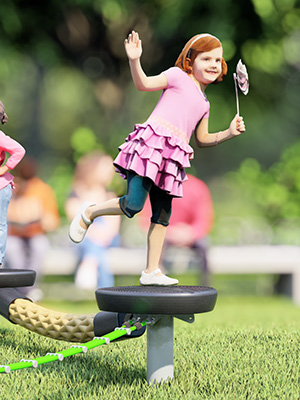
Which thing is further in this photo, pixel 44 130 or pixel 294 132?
pixel 294 132

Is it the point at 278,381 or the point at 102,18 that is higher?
the point at 102,18

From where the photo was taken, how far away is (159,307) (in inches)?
127

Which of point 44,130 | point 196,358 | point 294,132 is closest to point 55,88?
point 44,130

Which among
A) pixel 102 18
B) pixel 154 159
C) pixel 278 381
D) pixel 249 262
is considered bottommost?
pixel 278 381

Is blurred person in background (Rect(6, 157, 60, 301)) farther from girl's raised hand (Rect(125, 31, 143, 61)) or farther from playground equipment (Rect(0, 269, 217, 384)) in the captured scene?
girl's raised hand (Rect(125, 31, 143, 61))

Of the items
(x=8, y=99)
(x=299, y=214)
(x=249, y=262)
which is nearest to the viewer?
(x=249, y=262)

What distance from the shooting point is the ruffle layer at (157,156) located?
3457 millimetres

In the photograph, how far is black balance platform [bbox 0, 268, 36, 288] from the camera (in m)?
4.27

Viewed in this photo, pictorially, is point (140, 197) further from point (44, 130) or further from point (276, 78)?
point (44, 130)

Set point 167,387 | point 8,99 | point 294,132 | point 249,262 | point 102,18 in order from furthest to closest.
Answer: point 294,132 → point 8,99 → point 102,18 → point 249,262 → point 167,387

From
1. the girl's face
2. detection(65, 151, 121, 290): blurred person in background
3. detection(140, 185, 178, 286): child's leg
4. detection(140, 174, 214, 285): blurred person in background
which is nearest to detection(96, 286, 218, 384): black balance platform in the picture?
detection(140, 185, 178, 286): child's leg

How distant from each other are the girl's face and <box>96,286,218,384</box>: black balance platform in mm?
1182

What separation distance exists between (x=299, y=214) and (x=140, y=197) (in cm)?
684

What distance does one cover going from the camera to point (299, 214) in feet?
32.6
